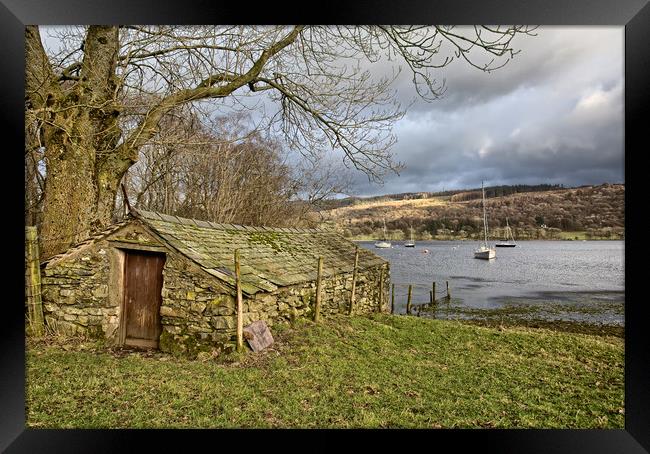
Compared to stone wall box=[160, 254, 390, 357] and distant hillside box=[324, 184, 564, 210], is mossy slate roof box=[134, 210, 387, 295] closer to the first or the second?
stone wall box=[160, 254, 390, 357]

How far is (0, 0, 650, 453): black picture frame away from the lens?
3.00 metres

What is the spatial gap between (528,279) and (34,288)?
68.8 ft

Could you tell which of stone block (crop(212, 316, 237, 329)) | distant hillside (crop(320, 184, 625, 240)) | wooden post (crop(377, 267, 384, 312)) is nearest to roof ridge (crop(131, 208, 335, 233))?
stone block (crop(212, 316, 237, 329))

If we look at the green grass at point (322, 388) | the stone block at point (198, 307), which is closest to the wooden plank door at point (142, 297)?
the green grass at point (322, 388)

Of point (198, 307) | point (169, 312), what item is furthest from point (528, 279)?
point (169, 312)

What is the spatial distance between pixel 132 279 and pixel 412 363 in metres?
4.79

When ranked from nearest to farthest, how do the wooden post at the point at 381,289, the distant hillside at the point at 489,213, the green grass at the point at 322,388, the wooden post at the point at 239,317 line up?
1. the green grass at the point at 322,388
2. the wooden post at the point at 239,317
3. the distant hillside at the point at 489,213
4. the wooden post at the point at 381,289

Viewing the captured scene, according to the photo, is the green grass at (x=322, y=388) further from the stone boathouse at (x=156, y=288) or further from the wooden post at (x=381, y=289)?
the wooden post at (x=381, y=289)

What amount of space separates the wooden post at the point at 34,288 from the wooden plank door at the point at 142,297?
1.18m

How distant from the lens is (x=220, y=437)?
314cm

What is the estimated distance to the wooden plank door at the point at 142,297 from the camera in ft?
18.6
